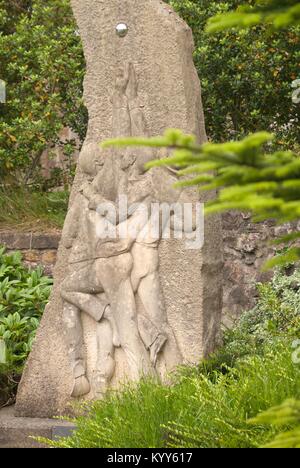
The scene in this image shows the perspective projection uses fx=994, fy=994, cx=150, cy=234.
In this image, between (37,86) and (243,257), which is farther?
(37,86)

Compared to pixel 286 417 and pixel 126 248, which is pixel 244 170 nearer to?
pixel 286 417

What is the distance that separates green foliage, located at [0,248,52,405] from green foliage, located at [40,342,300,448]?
61.5 inches

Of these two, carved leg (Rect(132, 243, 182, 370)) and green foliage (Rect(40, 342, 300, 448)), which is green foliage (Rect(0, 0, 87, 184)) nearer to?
carved leg (Rect(132, 243, 182, 370))

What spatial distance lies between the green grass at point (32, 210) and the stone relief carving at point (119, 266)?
3267mm

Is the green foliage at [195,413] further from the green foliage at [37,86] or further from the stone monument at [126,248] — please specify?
the green foliage at [37,86]

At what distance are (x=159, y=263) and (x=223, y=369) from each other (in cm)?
74

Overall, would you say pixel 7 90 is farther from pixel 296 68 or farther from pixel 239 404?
pixel 239 404

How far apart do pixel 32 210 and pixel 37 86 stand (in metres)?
1.38

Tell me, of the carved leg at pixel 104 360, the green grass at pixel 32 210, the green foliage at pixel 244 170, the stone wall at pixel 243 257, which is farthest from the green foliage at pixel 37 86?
the green foliage at pixel 244 170

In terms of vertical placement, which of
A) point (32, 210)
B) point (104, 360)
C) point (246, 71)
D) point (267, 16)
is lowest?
point (104, 360)

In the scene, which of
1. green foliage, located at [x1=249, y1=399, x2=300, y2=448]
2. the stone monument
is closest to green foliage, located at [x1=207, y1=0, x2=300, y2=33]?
green foliage, located at [x1=249, y1=399, x2=300, y2=448]

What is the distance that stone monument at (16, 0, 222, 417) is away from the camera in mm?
5949

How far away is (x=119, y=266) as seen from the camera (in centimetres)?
604

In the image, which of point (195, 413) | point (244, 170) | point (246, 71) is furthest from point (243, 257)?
point (244, 170)
